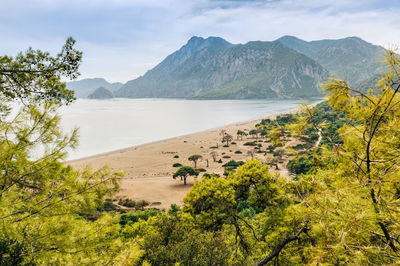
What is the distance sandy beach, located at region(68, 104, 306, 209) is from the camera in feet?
89.6

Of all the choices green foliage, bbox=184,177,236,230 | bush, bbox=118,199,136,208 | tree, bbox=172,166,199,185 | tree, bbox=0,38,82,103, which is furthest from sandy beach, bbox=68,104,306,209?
tree, bbox=0,38,82,103

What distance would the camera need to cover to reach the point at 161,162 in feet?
134

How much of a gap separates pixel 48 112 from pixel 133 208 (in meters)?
22.2

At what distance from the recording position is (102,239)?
4340 mm

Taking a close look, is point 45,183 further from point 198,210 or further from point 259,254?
point 259,254

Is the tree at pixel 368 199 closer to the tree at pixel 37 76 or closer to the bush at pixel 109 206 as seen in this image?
the tree at pixel 37 76

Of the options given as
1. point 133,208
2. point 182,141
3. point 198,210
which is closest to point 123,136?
point 182,141

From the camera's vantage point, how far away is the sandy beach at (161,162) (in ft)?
89.6

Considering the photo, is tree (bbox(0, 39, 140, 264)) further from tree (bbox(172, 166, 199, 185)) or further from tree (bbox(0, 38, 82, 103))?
tree (bbox(172, 166, 199, 185))

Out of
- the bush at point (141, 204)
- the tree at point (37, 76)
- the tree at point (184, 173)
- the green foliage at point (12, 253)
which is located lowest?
the bush at point (141, 204)

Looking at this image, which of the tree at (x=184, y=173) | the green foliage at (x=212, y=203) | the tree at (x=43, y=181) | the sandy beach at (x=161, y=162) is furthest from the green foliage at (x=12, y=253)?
the tree at (x=184, y=173)

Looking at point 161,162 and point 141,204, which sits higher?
point 161,162

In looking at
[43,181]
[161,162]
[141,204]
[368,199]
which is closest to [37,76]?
[43,181]

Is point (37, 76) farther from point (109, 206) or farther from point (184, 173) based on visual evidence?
point (184, 173)
